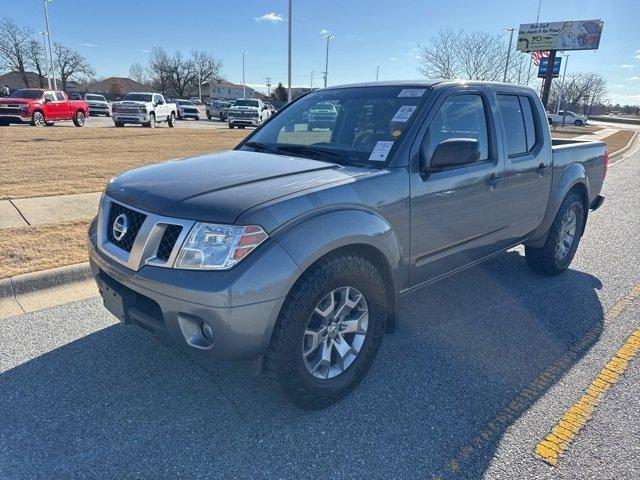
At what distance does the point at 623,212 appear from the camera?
28.0 feet

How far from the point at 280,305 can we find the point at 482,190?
2.02 meters

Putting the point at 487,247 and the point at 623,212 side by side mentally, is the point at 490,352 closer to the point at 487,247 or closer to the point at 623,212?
the point at 487,247

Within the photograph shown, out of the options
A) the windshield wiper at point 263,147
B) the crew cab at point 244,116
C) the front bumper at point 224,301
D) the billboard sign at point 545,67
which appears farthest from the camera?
the billboard sign at point 545,67

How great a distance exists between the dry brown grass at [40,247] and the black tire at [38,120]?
66.8 feet

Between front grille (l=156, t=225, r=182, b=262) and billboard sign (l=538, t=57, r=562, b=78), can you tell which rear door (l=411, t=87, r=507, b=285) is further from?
billboard sign (l=538, t=57, r=562, b=78)

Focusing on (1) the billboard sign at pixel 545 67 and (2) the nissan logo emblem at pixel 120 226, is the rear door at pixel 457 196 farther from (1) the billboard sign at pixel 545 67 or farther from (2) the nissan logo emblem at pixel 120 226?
(1) the billboard sign at pixel 545 67

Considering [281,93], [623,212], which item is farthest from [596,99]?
[623,212]

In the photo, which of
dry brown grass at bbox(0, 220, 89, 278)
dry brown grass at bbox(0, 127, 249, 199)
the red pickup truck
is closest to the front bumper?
dry brown grass at bbox(0, 220, 89, 278)

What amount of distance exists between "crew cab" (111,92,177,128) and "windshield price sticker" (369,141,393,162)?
24.5m

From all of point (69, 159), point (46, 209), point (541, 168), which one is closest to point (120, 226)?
point (541, 168)

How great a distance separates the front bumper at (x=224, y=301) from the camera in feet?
7.51

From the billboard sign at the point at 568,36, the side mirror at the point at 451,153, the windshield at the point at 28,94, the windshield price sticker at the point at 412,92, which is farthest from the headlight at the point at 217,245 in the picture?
the billboard sign at the point at 568,36

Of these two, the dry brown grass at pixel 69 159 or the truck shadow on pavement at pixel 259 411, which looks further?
the dry brown grass at pixel 69 159

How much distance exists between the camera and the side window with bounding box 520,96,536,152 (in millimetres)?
4391
